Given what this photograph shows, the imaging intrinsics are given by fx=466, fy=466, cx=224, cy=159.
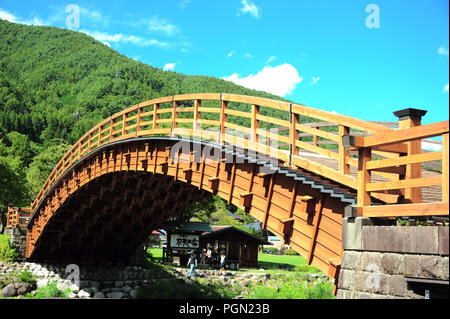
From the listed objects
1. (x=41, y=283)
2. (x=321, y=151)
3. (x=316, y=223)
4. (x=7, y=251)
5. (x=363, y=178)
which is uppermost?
(x=321, y=151)

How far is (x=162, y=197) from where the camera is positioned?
23.2 m

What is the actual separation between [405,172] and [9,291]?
20942mm

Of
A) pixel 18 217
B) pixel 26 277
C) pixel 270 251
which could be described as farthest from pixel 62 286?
pixel 270 251

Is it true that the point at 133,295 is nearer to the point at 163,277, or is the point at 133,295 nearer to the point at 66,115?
the point at 163,277

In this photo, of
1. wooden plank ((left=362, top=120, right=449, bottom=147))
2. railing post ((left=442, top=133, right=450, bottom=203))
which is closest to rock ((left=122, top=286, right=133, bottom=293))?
wooden plank ((left=362, top=120, right=449, bottom=147))

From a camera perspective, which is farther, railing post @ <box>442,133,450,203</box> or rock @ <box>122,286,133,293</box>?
rock @ <box>122,286,133,293</box>

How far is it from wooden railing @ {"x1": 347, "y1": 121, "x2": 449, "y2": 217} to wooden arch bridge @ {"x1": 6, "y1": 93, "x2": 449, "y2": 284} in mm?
15

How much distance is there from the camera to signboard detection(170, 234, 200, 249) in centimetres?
3925

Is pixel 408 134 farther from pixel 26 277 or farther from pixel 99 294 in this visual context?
pixel 26 277

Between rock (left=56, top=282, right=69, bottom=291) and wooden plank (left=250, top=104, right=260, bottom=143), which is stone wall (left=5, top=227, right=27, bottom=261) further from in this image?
wooden plank (left=250, top=104, right=260, bottom=143)

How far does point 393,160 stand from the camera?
680 cm

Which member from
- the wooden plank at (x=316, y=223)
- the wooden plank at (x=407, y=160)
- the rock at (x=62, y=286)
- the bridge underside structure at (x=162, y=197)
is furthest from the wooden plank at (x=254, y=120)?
the rock at (x=62, y=286)
